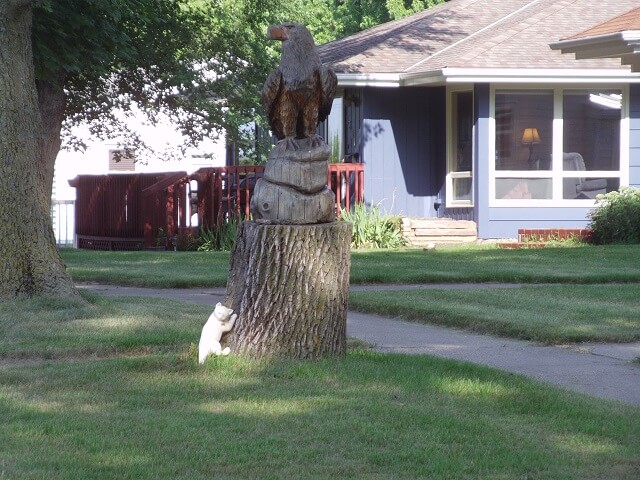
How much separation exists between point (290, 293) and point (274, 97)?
4.97 feet

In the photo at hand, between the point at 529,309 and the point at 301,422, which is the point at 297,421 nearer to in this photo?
the point at 301,422

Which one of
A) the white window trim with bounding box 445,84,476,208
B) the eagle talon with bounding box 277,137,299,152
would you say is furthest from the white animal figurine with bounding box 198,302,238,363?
the white window trim with bounding box 445,84,476,208

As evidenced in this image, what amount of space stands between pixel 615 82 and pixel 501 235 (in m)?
3.29

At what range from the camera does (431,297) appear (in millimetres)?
11562

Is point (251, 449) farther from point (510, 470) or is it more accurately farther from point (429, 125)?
point (429, 125)

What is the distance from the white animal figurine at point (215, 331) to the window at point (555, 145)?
1284 cm

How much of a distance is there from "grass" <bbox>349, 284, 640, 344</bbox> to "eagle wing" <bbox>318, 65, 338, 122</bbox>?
2626 mm

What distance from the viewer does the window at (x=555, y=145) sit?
1986 centimetres

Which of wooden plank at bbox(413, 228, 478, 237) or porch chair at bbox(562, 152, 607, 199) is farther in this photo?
porch chair at bbox(562, 152, 607, 199)

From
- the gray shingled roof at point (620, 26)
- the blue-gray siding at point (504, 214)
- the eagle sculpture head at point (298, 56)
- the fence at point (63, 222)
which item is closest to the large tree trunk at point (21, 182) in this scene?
the eagle sculpture head at point (298, 56)

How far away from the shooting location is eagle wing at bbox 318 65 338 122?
803 cm

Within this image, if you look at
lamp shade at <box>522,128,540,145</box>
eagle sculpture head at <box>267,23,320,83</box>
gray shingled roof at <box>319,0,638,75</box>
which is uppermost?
gray shingled roof at <box>319,0,638,75</box>

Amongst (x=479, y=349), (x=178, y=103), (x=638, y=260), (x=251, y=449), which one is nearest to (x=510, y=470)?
(x=251, y=449)

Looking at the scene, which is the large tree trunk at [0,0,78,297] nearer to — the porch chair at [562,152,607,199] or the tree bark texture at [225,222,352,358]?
the tree bark texture at [225,222,352,358]
